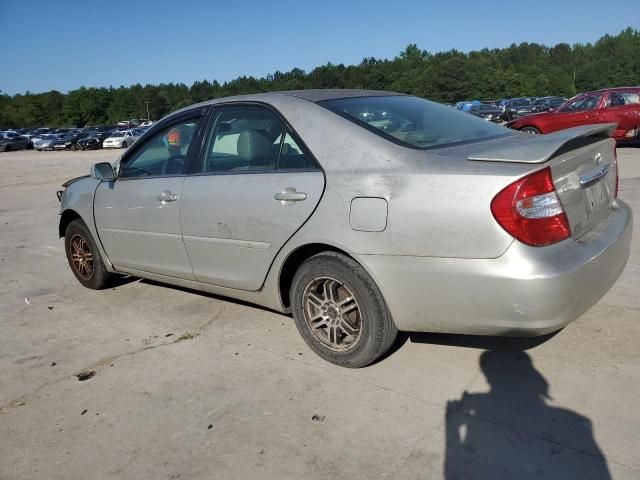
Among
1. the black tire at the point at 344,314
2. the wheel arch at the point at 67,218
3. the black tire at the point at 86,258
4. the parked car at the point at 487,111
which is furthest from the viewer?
the parked car at the point at 487,111

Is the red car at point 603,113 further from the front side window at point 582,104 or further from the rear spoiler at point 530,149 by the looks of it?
the rear spoiler at point 530,149

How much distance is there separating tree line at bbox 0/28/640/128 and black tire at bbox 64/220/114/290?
8705 cm

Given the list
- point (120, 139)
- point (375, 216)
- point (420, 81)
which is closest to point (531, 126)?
point (375, 216)

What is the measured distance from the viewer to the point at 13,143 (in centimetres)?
4666

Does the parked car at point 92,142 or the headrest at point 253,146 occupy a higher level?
the headrest at point 253,146

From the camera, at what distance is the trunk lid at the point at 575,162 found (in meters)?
2.69

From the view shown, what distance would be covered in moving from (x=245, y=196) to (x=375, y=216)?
97cm

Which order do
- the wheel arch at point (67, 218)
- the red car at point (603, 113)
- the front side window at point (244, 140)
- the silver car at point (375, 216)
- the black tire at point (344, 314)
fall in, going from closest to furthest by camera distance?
the silver car at point (375, 216) < the black tire at point (344, 314) < the front side window at point (244, 140) < the wheel arch at point (67, 218) < the red car at point (603, 113)

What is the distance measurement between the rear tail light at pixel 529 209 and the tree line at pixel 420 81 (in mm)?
89739

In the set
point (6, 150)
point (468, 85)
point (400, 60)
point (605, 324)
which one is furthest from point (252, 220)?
point (400, 60)

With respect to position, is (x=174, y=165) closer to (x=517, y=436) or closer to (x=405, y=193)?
(x=405, y=193)

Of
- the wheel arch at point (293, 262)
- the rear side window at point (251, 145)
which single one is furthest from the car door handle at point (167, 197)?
the wheel arch at point (293, 262)

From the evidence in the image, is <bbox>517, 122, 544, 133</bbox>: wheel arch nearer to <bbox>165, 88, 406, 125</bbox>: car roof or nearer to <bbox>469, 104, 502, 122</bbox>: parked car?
<bbox>165, 88, 406, 125</bbox>: car roof

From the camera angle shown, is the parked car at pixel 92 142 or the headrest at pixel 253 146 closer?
the headrest at pixel 253 146
